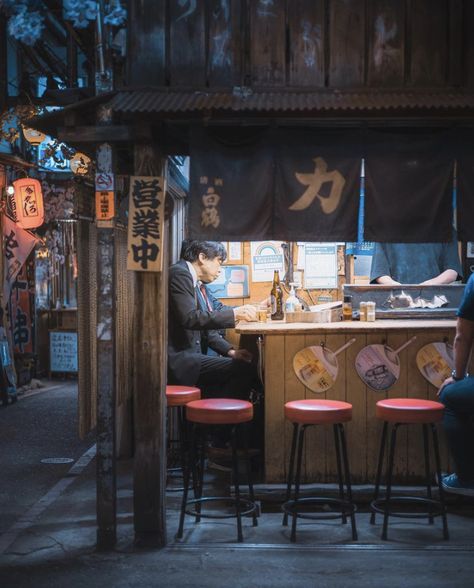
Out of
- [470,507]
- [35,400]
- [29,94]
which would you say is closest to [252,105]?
[470,507]

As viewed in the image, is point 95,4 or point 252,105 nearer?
point 252,105

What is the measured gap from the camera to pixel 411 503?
8586mm

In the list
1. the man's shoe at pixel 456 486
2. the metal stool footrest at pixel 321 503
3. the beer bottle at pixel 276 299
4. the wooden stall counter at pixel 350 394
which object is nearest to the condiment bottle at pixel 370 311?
the wooden stall counter at pixel 350 394

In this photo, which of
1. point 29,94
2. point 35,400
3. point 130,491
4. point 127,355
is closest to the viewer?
point 130,491

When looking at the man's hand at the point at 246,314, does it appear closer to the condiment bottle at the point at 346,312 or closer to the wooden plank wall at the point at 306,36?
the condiment bottle at the point at 346,312

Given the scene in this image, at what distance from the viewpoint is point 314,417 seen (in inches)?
290

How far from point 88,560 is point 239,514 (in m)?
1.53

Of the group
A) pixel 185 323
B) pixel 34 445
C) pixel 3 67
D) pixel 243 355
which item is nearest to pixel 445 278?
pixel 243 355

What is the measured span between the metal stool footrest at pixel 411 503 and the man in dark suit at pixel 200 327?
2472mm

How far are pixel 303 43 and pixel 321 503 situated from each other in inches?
201

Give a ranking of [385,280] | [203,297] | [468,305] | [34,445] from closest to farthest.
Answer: [468,305], [203,297], [385,280], [34,445]

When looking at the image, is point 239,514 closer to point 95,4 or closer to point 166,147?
point 166,147

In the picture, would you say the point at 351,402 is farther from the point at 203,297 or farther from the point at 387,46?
the point at 387,46

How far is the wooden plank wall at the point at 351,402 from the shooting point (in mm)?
8734
